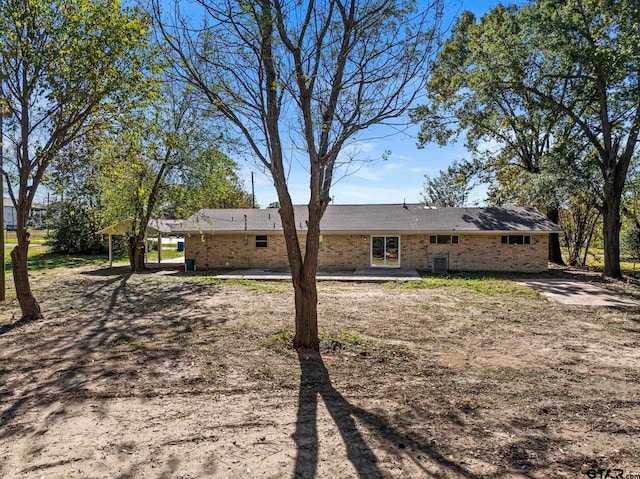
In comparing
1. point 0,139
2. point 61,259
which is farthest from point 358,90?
point 61,259

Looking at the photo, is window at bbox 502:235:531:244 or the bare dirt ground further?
window at bbox 502:235:531:244

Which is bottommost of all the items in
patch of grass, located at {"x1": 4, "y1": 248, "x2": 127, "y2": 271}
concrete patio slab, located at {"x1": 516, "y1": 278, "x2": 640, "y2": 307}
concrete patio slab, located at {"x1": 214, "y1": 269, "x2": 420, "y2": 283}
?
concrete patio slab, located at {"x1": 516, "y1": 278, "x2": 640, "y2": 307}

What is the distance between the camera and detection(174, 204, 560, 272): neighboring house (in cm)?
1786

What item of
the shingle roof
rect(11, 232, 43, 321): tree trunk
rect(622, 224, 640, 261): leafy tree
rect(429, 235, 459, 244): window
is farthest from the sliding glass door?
rect(622, 224, 640, 261): leafy tree

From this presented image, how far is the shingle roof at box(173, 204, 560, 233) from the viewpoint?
59.4ft

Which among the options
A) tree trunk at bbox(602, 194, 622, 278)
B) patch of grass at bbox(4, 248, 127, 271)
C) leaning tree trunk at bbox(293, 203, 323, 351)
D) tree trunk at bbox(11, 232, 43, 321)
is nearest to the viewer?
leaning tree trunk at bbox(293, 203, 323, 351)

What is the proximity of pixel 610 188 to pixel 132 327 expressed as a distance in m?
17.2

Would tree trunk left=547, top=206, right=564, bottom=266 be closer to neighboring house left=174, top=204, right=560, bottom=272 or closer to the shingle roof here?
neighboring house left=174, top=204, right=560, bottom=272

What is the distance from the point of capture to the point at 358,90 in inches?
250

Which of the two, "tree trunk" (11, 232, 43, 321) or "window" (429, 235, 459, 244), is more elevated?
"window" (429, 235, 459, 244)

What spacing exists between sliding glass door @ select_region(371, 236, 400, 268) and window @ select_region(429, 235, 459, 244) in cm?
160

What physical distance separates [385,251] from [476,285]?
18.8 feet

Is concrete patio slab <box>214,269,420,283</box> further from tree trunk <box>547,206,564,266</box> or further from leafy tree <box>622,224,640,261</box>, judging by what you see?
leafy tree <box>622,224,640,261</box>

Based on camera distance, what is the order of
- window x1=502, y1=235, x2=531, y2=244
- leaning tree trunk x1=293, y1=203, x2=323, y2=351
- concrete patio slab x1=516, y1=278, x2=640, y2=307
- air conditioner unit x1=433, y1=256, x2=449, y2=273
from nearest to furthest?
leaning tree trunk x1=293, y1=203, x2=323, y2=351, concrete patio slab x1=516, y1=278, x2=640, y2=307, air conditioner unit x1=433, y1=256, x2=449, y2=273, window x1=502, y1=235, x2=531, y2=244
